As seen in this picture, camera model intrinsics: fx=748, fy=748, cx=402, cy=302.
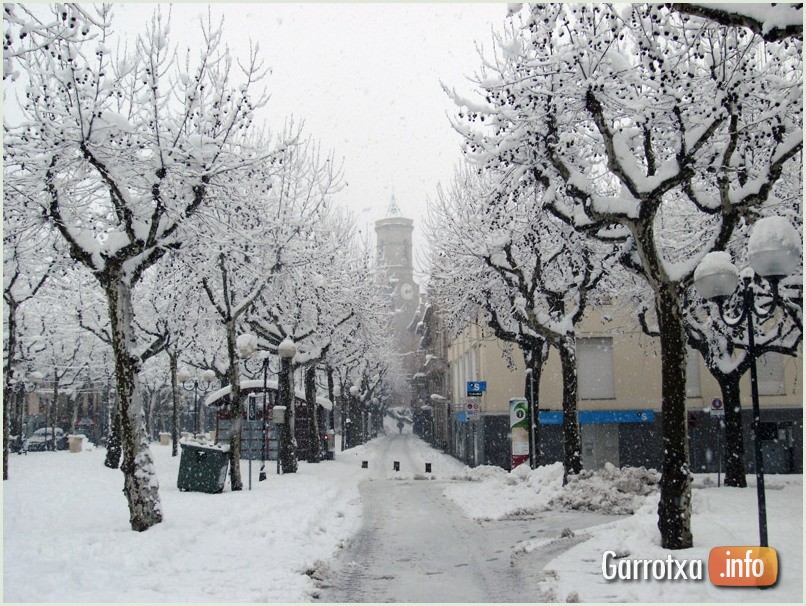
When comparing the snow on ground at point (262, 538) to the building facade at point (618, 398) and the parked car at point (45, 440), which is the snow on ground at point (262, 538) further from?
the parked car at point (45, 440)

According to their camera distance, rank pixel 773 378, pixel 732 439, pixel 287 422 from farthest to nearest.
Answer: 1. pixel 773 378
2. pixel 287 422
3. pixel 732 439

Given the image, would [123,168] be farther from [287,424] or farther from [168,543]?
[287,424]

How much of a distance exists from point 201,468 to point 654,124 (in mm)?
12016

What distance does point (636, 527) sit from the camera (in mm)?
10477

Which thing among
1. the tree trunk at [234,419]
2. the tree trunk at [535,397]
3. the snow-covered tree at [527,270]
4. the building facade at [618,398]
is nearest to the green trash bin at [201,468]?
the tree trunk at [234,419]

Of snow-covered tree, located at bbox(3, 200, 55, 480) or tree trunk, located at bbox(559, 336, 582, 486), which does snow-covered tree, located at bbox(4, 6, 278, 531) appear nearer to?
snow-covered tree, located at bbox(3, 200, 55, 480)

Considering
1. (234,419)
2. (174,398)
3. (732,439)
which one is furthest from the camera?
(174,398)

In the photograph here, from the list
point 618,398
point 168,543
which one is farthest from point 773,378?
point 168,543

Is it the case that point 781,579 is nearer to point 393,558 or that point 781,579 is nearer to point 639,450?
point 393,558

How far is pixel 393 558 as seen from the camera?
10820mm

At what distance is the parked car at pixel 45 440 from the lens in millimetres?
39812

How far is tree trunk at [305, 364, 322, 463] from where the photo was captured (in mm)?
30031

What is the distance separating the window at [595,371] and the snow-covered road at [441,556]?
15680 mm

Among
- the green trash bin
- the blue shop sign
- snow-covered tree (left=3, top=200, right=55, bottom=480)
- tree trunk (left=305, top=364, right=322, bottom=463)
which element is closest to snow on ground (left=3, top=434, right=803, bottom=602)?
the green trash bin
